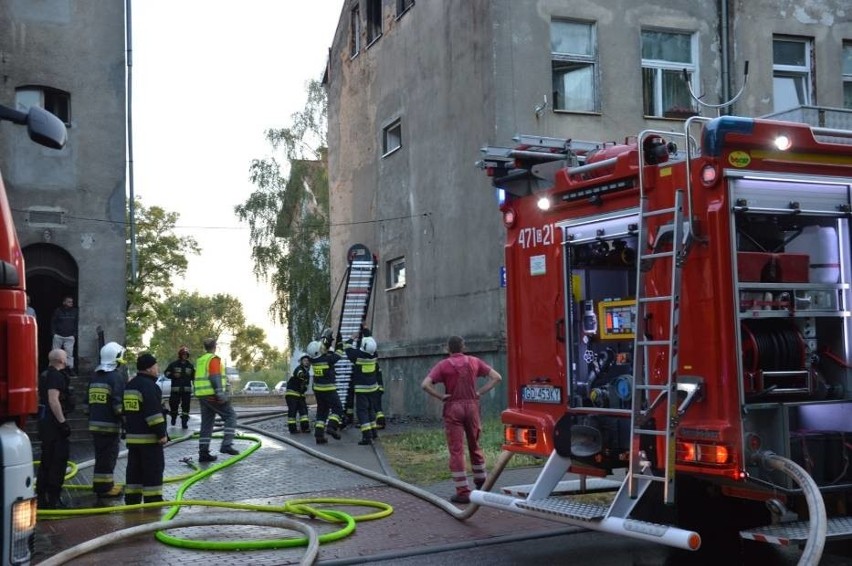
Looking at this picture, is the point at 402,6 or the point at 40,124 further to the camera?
the point at 402,6

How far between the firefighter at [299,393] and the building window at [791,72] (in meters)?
10.5

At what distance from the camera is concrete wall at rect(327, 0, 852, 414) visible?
60.0ft

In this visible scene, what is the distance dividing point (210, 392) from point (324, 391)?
2.72 m

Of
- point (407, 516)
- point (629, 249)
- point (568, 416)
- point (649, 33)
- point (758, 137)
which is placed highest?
point (649, 33)

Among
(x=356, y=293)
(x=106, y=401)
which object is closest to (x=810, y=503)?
(x=106, y=401)

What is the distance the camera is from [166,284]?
4131 centimetres

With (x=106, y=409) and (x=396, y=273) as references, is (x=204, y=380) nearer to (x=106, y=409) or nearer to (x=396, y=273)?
(x=106, y=409)

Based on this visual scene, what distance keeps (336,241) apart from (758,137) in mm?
21505

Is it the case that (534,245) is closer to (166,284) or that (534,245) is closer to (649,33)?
(649,33)

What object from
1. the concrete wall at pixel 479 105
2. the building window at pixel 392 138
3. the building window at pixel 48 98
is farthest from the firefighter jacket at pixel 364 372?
the building window at pixel 48 98

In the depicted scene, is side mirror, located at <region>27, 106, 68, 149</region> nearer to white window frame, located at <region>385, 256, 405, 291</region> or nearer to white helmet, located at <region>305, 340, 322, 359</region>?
white helmet, located at <region>305, 340, 322, 359</region>

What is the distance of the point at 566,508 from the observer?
22.9 feet

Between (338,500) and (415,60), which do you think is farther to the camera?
(415,60)

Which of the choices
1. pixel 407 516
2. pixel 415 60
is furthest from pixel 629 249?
pixel 415 60
